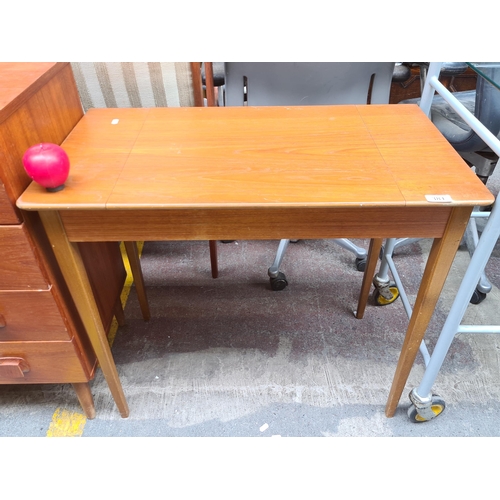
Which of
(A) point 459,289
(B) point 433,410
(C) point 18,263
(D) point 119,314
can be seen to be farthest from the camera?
(D) point 119,314

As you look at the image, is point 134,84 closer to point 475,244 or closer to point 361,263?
point 361,263

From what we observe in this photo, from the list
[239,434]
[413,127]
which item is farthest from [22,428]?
[413,127]

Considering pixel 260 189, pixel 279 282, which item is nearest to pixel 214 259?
pixel 279 282

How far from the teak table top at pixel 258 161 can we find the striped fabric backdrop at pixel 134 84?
0.25m

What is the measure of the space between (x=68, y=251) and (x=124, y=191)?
187 mm

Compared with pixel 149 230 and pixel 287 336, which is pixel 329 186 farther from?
pixel 287 336

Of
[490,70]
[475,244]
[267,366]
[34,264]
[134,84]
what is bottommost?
[267,366]

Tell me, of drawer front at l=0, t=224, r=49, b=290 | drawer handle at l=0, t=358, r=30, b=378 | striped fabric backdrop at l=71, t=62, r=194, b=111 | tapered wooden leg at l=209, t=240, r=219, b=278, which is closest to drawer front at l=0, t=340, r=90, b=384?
drawer handle at l=0, t=358, r=30, b=378

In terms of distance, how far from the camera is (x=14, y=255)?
2.76 feet

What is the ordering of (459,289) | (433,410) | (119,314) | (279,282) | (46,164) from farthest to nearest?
(279,282) → (119,314) → (433,410) → (459,289) → (46,164)

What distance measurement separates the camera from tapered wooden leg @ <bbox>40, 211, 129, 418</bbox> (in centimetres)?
82

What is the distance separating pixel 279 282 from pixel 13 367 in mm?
944

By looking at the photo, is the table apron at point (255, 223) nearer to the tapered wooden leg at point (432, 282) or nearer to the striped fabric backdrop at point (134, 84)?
the tapered wooden leg at point (432, 282)

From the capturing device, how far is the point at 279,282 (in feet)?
5.34
